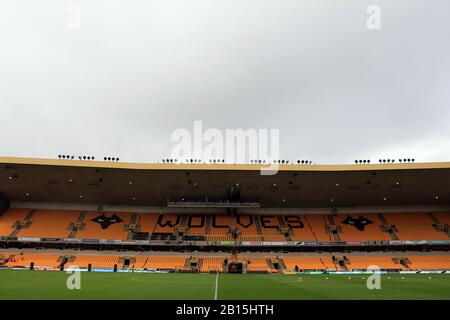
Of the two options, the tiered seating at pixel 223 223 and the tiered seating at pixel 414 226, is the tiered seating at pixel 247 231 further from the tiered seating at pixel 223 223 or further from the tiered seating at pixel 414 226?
the tiered seating at pixel 414 226

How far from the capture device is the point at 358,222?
53.6 m

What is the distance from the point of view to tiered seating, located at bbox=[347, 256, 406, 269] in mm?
44125

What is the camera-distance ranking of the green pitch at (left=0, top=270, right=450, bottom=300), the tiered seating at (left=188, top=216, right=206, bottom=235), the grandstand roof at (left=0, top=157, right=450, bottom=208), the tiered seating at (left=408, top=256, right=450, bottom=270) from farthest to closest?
the tiered seating at (left=188, top=216, right=206, bottom=235) → the grandstand roof at (left=0, top=157, right=450, bottom=208) → the tiered seating at (left=408, top=256, right=450, bottom=270) → the green pitch at (left=0, top=270, right=450, bottom=300)

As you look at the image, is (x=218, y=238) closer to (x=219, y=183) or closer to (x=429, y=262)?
→ (x=219, y=183)

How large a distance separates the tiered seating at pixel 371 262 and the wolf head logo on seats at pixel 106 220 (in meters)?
35.4

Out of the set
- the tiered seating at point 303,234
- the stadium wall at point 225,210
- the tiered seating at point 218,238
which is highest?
the stadium wall at point 225,210

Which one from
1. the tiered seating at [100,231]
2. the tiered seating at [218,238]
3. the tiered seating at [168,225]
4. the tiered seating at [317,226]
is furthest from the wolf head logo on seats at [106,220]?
the tiered seating at [317,226]

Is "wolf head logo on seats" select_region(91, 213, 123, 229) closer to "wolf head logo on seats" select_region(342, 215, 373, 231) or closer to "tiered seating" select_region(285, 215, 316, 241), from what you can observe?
"tiered seating" select_region(285, 215, 316, 241)

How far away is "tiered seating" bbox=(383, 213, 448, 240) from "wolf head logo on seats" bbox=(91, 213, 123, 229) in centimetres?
4367

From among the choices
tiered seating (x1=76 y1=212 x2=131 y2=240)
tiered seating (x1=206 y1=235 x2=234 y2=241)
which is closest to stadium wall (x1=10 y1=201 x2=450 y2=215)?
tiered seating (x1=76 y1=212 x2=131 y2=240)

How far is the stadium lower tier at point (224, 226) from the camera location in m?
49.1

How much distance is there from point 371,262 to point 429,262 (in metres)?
7.60
